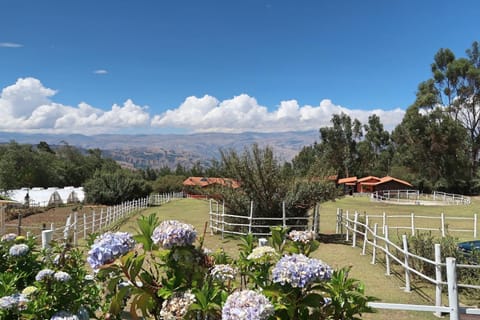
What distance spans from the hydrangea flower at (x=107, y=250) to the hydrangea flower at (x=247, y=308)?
64 cm

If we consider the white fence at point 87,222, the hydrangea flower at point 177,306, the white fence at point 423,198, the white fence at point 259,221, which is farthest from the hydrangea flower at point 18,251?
the white fence at point 423,198

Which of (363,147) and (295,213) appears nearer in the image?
(295,213)

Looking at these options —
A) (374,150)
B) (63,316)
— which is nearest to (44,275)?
(63,316)

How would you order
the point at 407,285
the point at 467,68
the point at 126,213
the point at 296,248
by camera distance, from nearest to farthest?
the point at 296,248 → the point at 407,285 → the point at 126,213 → the point at 467,68

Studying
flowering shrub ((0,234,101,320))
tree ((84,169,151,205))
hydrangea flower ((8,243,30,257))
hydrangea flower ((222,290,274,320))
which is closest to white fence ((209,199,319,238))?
hydrangea flower ((8,243,30,257))

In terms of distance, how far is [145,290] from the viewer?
1.90 meters

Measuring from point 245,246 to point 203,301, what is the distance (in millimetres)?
678

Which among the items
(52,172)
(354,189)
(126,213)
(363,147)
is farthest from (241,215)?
(52,172)

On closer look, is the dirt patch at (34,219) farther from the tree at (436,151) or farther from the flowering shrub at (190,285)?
the tree at (436,151)

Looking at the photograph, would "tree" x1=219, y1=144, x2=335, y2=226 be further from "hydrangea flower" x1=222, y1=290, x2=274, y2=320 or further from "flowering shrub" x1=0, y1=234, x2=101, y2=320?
"hydrangea flower" x1=222, y1=290, x2=274, y2=320

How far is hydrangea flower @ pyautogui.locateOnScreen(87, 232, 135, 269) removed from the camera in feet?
5.98

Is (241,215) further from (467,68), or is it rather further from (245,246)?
(467,68)

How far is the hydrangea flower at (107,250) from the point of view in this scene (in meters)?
1.82

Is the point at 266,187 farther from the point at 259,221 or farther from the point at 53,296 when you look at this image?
the point at 53,296
